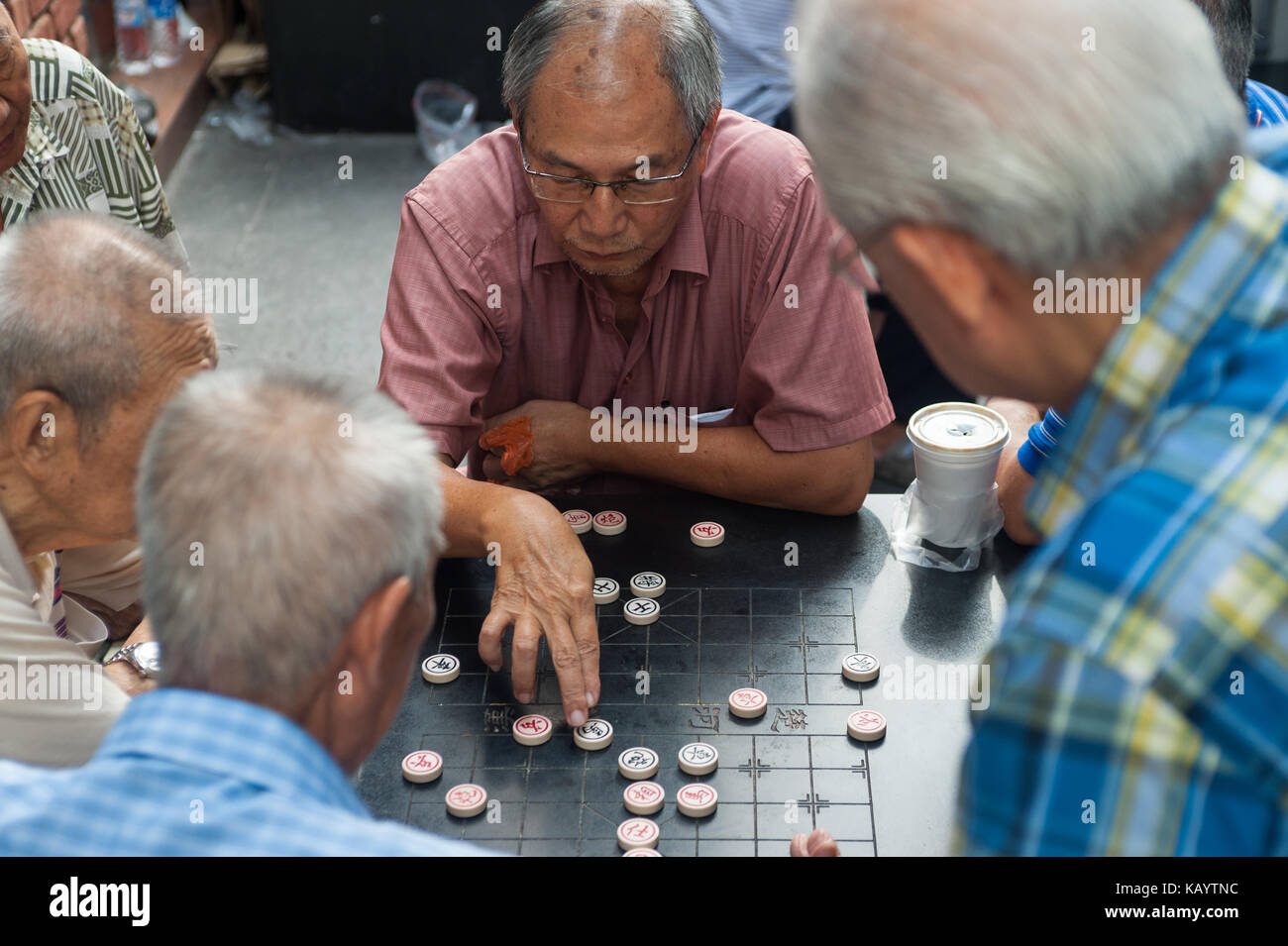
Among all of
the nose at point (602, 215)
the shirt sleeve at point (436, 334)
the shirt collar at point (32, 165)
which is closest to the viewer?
the nose at point (602, 215)

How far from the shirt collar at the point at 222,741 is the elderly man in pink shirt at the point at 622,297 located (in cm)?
92

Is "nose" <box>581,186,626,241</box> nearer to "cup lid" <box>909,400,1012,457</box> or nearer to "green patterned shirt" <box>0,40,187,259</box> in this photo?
"cup lid" <box>909,400,1012,457</box>

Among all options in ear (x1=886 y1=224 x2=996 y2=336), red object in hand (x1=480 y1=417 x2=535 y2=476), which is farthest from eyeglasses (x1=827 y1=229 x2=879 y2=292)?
red object in hand (x1=480 y1=417 x2=535 y2=476)

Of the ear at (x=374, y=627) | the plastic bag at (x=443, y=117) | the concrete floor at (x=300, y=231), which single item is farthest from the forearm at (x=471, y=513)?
the plastic bag at (x=443, y=117)

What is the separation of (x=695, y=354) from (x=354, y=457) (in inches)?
60.0

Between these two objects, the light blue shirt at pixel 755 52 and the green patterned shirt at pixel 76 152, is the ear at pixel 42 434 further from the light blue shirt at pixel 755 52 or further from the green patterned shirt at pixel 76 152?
the light blue shirt at pixel 755 52

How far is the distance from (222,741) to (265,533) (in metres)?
0.18

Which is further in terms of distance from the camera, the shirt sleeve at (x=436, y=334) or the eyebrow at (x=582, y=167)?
the shirt sleeve at (x=436, y=334)

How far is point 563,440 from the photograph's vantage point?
2.46 meters

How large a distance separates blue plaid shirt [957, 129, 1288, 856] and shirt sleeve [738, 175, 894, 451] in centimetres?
128

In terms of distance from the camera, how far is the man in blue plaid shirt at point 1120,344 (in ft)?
3.35

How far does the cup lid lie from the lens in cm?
211

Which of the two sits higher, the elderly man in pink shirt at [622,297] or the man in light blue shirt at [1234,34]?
the man in light blue shirt at [1234,34]

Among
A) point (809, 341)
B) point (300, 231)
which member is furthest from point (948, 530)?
point (300, 231)
